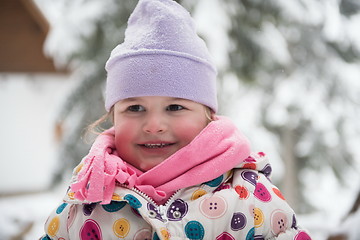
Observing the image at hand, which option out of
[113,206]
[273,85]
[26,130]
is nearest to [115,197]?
[113,206]

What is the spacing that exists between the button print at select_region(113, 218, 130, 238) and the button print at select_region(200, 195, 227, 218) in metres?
0.19

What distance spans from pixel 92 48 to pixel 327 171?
2.28 meters

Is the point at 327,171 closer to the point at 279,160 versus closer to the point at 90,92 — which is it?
the point at 279,160

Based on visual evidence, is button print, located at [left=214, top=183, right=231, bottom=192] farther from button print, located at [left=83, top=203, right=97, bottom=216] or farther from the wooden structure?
the wooden structure

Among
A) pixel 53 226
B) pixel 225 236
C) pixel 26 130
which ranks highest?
pixel 225 236

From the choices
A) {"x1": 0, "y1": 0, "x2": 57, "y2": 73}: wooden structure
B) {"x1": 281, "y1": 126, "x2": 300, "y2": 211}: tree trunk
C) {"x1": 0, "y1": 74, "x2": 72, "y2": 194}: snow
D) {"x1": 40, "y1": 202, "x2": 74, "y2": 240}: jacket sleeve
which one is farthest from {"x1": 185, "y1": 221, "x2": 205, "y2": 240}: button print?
{"x1": 0, "y1": 74, "x2": 72, "y2": 194}: snow

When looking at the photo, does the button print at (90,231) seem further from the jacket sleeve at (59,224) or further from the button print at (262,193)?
the button print at (262,193)

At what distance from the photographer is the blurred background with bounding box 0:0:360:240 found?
2498 mm

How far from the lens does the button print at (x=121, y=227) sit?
100 cm

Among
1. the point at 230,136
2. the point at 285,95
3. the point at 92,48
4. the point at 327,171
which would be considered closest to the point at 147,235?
the point at 230,136

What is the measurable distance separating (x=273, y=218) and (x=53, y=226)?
57 centimetres

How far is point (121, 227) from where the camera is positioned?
1006mm

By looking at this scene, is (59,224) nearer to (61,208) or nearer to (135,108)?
(61,208)

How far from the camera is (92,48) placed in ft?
9.27
